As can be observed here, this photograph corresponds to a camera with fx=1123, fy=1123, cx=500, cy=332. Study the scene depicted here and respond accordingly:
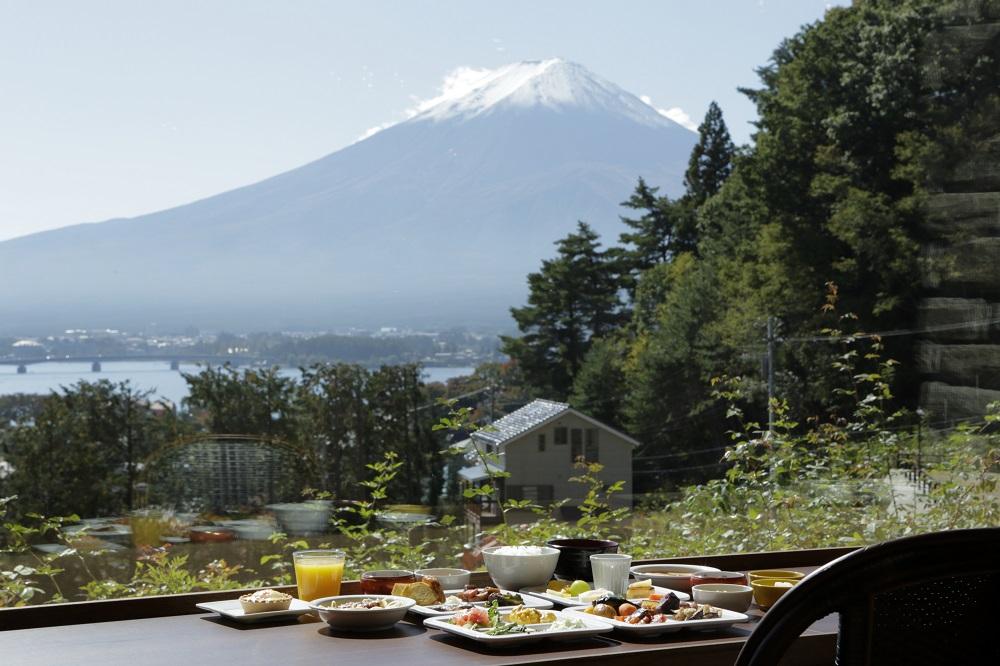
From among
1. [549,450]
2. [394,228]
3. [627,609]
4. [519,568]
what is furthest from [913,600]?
[394,228]

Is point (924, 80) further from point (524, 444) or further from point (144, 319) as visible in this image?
point (144, 319)

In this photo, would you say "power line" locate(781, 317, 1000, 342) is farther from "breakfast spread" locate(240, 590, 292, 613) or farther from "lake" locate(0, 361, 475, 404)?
"breakfast spread" locate(240, 590, 292, 613)

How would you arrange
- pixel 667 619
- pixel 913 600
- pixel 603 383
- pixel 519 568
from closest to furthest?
pixel 913 600, pixel 667 619, pixel 519 568, pixel 603 383

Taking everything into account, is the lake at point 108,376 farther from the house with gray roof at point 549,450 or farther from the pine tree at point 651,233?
the pine tree at point 651,233

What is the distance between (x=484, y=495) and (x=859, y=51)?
3.26m

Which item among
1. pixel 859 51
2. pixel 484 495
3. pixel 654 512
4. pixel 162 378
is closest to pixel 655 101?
pixel 859 51

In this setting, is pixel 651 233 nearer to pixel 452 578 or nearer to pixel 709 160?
pixel 709 160

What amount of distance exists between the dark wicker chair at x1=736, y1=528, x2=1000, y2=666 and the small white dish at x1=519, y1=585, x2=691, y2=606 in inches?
34.3

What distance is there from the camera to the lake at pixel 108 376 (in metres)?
3.86

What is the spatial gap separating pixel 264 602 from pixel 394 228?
5.64 meters

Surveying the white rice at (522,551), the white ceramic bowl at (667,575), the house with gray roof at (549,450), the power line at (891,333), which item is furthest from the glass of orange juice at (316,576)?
the power line at (891,333)

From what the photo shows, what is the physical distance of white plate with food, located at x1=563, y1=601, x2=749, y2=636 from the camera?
136 cm

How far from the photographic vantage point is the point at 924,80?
5.43 metres

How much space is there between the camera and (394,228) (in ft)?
22.9
